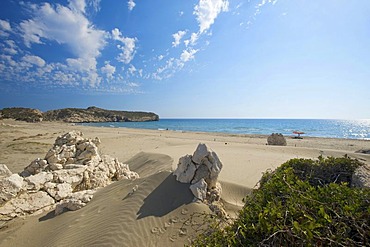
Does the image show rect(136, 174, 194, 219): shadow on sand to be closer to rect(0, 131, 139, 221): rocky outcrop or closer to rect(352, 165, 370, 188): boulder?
rect(0, 131, 139, 221): rocky outcrop

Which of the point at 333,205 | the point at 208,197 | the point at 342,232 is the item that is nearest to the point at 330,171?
the point at 333,205

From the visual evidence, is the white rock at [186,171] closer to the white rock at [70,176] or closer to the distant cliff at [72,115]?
the white rock at [70,176]

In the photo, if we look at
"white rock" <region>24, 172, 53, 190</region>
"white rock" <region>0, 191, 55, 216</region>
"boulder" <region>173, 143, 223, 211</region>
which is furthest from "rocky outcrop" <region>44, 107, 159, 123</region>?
"boulder" <region>173, 143, 223, 211</region>

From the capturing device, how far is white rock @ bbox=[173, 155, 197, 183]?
481 centimetres

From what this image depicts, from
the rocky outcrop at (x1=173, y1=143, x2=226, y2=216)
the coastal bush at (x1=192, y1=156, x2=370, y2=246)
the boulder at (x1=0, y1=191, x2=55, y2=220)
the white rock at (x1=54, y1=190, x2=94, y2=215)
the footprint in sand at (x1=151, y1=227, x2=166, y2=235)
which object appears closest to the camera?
the coastal bush at (x1=192, y1=156, x2=370, y2=246)

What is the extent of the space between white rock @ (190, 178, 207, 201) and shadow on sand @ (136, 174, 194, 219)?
0.39 ft

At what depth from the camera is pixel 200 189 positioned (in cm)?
445

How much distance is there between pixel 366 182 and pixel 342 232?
1.84m

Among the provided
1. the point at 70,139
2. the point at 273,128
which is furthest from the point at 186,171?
the point at 273,128

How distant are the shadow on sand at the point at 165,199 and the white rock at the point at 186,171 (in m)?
0.13

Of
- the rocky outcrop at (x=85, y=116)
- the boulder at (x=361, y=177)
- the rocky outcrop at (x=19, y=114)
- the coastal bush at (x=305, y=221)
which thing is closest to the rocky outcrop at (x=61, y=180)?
the coastal bush at (x=305, y=221)

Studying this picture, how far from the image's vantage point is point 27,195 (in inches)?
215

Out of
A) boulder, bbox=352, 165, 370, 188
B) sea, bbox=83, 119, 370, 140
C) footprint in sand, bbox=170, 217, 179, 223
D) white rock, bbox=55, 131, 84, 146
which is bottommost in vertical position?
sea, bbox=83, 119, 370, 140

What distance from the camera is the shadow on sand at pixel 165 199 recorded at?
417 cm
